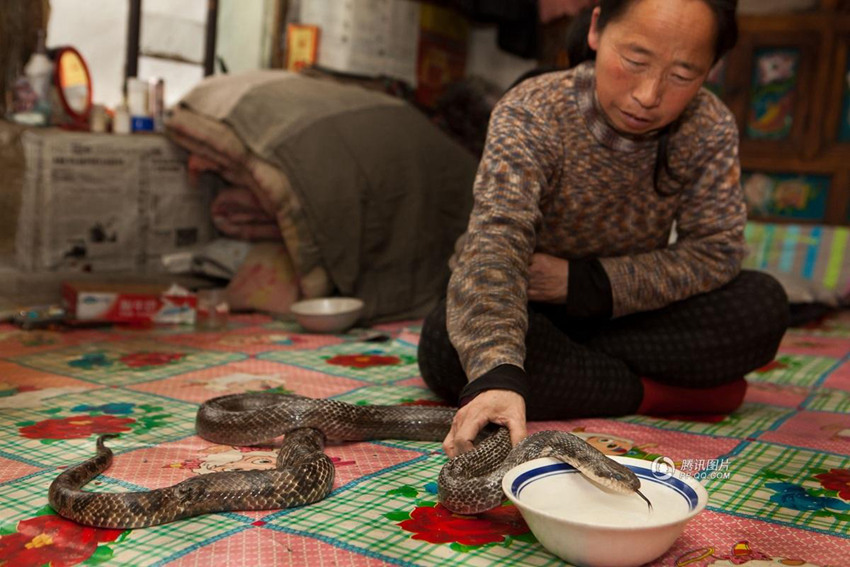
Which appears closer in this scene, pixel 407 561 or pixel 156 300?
pixel 407 561

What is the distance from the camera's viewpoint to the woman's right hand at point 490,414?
1.55 m

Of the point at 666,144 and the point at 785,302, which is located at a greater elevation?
the point at 666,144

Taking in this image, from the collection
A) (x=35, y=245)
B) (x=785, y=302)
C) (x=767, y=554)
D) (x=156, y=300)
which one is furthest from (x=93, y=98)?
(x=767, y=554)

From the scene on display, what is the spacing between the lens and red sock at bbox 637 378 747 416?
2211mm

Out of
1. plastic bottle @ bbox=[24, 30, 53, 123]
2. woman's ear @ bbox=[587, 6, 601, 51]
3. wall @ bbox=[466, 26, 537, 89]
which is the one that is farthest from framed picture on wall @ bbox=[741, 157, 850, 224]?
plastic bottle @ bbox=[24, 30, 53, 123]

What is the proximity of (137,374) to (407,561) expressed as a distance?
1373mm

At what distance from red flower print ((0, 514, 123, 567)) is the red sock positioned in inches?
53.0

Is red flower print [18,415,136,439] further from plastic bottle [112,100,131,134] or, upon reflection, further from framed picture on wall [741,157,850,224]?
framed picture on wall [741,157,850,224]

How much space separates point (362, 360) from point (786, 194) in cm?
299

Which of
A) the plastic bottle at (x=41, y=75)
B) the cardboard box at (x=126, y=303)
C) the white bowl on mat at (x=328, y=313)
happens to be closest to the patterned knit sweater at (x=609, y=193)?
the white bowl on mat at (x=328, y=313)

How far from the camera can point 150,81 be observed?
3877mm

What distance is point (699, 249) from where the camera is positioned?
7.02 ft

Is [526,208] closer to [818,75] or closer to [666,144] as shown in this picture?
[666,144]

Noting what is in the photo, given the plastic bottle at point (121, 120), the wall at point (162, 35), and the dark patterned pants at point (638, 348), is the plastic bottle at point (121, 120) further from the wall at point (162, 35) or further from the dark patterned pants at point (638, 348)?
the dark patterned pants at point (638, 348)
